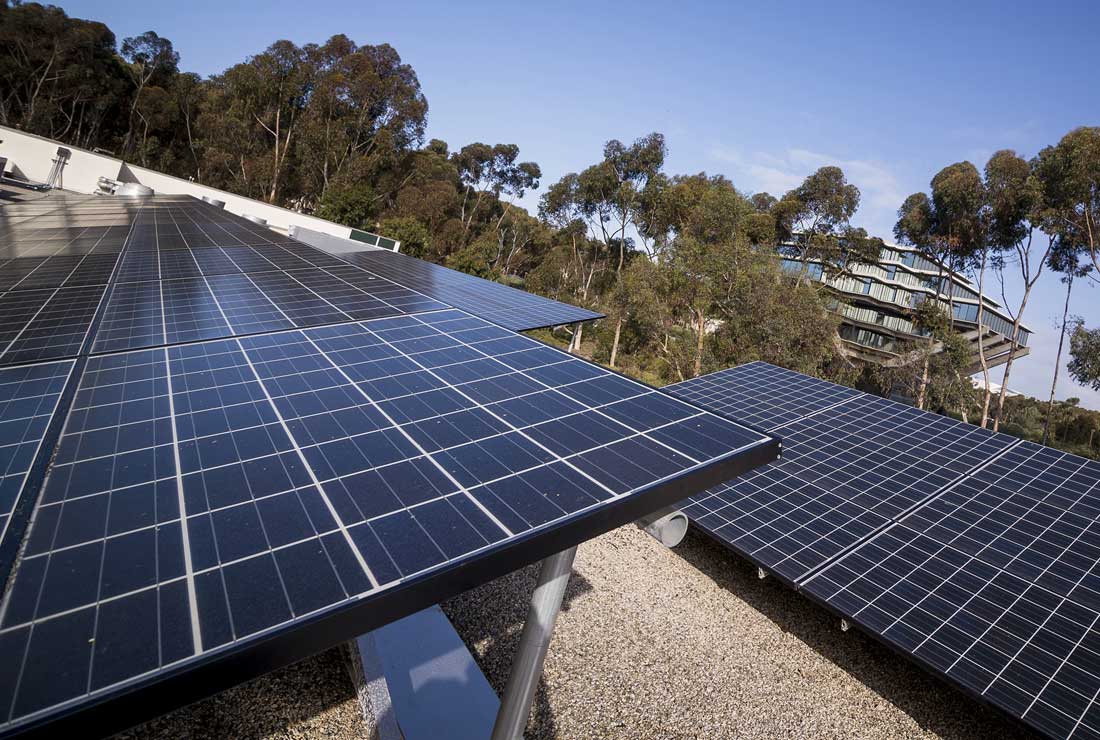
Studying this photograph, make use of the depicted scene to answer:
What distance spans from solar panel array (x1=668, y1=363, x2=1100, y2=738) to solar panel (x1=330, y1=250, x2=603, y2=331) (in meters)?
4.20

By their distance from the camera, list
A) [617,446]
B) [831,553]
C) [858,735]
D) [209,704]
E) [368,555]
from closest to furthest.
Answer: [368,555], [617,446], [209,704], [858,735], [831,553]

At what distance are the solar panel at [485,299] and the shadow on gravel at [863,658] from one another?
20.2ft

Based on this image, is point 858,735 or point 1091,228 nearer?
point 858,735

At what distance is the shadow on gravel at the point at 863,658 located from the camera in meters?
8.15

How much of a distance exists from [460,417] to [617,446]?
4.96 ft

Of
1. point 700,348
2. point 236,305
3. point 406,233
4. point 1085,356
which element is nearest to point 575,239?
point 406,233

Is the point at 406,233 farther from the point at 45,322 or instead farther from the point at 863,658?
the point at 863,658

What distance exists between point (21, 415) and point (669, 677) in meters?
8.55

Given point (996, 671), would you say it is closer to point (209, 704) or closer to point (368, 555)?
point (368, 555)

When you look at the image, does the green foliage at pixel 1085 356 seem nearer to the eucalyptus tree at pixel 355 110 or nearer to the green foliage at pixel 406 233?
the green foliage at pixel 406 233

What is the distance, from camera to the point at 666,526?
15.6 ft

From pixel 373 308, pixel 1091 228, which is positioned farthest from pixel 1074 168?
pixel 373 308

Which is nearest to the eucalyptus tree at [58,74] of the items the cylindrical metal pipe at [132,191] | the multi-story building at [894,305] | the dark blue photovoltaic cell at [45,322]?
the cylindrical metal pipe at [132,191]

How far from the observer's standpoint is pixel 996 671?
723cm
